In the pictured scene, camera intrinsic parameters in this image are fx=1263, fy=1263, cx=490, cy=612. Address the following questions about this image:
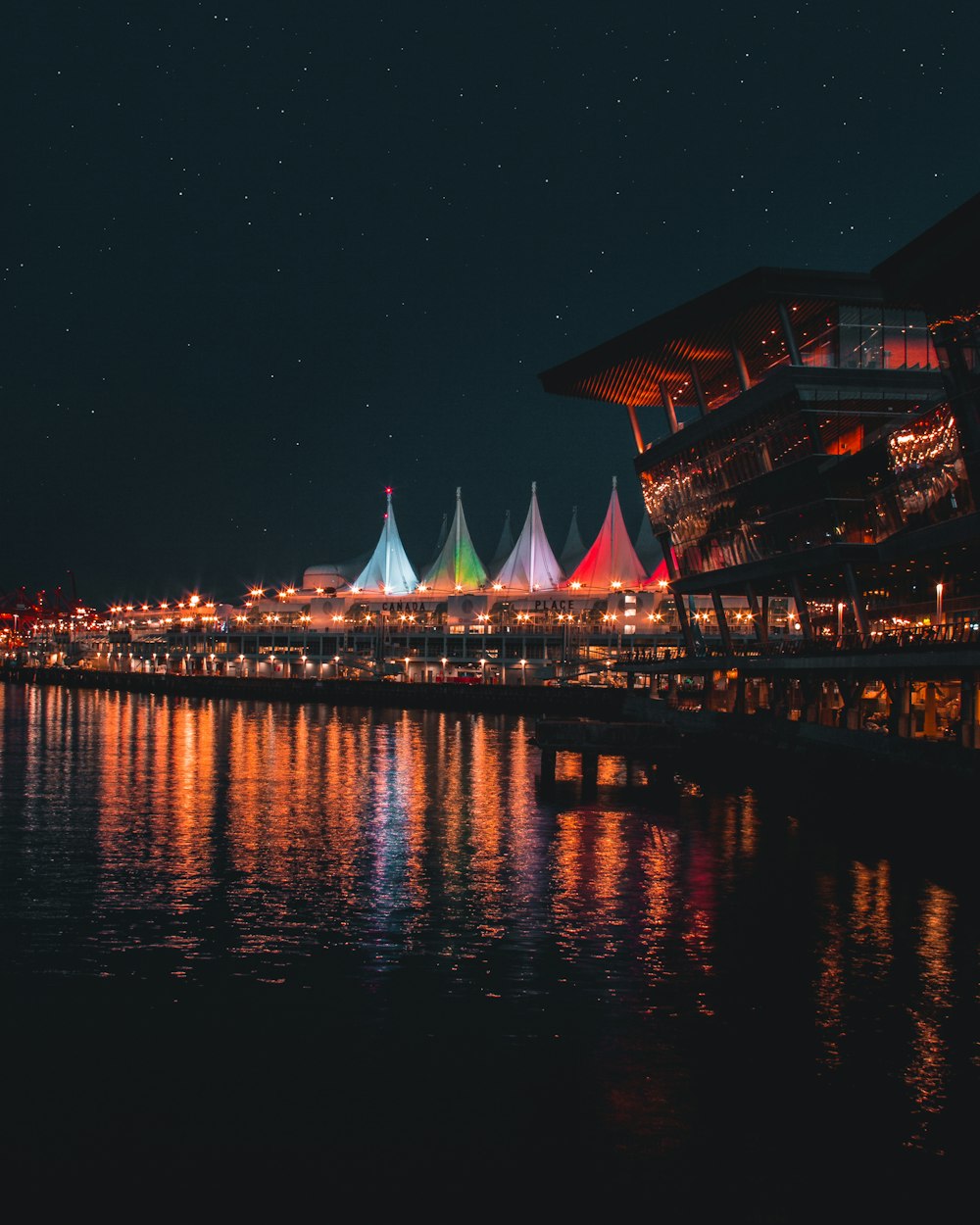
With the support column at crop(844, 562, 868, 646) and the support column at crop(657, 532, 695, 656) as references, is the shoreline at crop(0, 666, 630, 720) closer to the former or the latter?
the support column at crop(657, 532, 695, 656)

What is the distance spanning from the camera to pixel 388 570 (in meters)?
154

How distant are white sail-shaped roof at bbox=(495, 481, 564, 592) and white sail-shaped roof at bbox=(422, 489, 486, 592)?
4.79 meters

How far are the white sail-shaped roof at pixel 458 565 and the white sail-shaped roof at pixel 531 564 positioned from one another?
479 centimetres

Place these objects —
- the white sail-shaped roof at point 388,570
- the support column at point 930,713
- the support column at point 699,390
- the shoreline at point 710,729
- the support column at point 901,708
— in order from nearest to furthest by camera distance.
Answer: the shoreline at point 710,729, the support column at point 901,708, the support column at point 930,713, the support column at point 699,390, the white sail-shaped roof at point 388,570

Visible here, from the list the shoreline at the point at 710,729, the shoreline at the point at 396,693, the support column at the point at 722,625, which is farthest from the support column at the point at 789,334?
the shoreline at the point at 396,693

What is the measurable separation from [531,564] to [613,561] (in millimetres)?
15961

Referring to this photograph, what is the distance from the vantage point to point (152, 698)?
11188 centimetres

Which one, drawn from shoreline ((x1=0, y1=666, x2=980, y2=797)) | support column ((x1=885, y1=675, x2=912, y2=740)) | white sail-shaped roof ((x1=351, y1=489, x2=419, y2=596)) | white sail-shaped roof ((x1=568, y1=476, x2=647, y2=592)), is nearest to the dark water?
shoreline ((x1=0, y1=666, x2=980, y2=797))

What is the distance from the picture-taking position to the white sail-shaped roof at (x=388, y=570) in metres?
153

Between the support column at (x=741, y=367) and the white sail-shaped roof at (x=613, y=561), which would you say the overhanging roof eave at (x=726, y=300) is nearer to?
the support column at (x=741, y=367)

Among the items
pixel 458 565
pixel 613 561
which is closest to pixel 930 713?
pixel 613 561

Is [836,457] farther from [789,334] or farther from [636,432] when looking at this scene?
[636,432]

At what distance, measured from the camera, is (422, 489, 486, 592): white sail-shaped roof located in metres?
142

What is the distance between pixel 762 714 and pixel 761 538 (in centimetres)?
915
